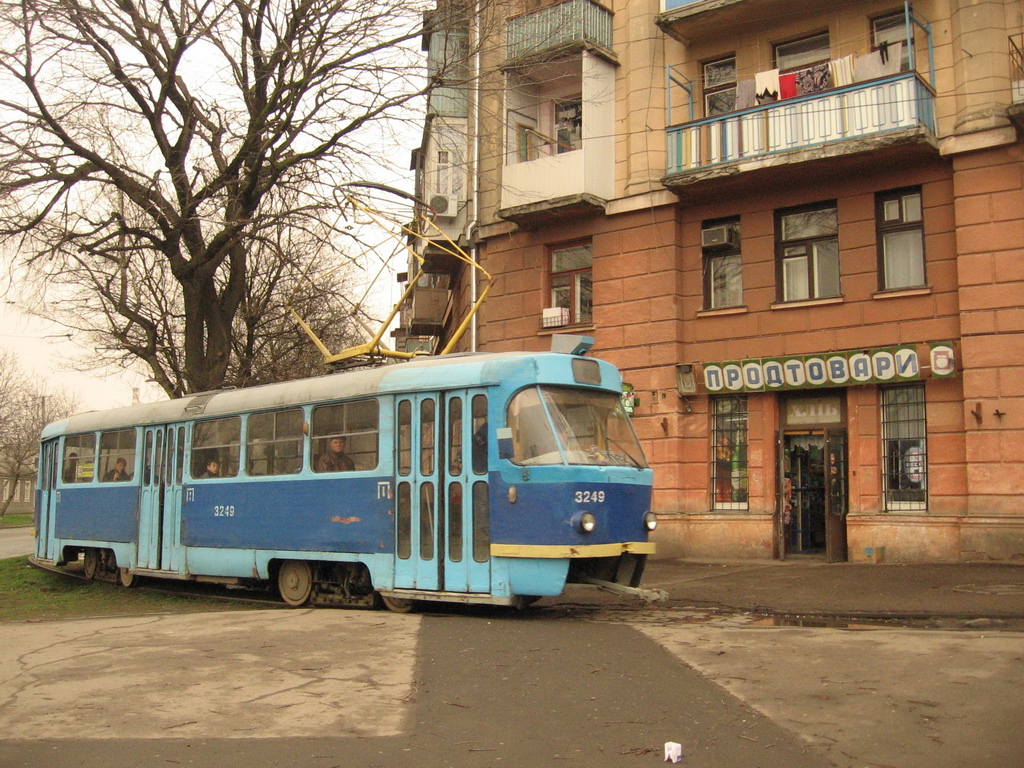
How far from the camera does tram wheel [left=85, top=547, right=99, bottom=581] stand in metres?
17.8

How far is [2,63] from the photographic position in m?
15.9

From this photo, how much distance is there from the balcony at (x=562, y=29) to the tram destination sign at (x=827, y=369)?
6864 millimetres

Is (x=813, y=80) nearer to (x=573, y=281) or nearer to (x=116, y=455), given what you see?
(x=573, y=281)

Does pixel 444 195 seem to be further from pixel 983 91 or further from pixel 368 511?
pixel 368 511

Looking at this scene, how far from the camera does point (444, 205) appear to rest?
2269 centimetres

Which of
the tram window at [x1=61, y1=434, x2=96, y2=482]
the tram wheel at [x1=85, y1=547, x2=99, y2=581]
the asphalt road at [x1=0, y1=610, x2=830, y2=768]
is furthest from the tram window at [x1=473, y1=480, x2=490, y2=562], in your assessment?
the tram wheel at [x1=85, y1=547, x2=99, y2=581]

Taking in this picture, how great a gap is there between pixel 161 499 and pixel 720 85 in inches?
496

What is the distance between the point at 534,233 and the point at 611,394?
10.4 m

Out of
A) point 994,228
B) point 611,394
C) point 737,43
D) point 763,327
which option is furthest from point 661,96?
point 611,394

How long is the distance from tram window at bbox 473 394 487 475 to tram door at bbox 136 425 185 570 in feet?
21.0

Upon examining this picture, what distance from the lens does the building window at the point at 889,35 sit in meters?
16.6

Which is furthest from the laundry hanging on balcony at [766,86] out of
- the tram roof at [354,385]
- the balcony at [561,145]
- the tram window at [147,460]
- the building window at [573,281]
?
the tram window at [147,460]

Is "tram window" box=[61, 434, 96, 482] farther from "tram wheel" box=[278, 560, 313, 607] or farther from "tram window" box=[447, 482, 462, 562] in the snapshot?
"tram window" box=[447, 482, 462, 562]

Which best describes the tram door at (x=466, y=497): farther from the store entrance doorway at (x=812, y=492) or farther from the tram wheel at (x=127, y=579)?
the store entrance doorway at (x=812, y=492)
